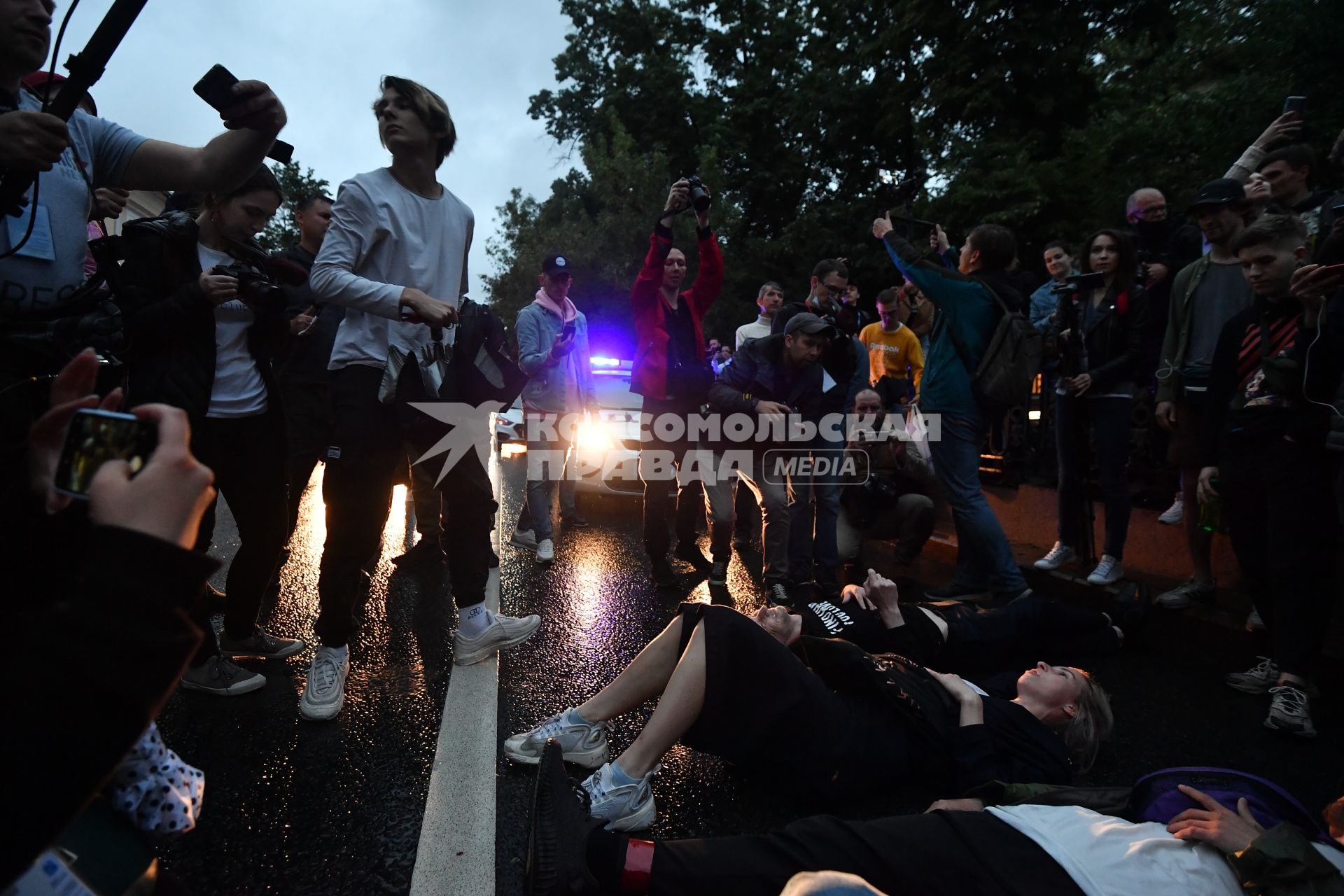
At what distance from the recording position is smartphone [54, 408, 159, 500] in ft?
2.86

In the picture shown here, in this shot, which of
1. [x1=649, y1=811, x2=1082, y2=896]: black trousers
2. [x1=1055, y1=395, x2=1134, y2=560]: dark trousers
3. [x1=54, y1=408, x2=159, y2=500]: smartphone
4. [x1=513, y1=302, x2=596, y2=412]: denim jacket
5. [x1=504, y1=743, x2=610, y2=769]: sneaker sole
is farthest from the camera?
[x1=513, y1=302, x2=596, y2=412]: denim jacket

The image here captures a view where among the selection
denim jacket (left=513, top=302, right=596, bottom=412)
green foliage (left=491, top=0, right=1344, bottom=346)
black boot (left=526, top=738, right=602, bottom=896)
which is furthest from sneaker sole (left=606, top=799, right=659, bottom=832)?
green foliage (left=491, top=0, right=1344, bottom=346)

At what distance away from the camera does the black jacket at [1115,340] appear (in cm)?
479

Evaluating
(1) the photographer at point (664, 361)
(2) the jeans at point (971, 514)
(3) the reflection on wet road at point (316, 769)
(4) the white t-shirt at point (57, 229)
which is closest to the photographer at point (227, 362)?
(3) the reflection on wet road at point (316, 769)

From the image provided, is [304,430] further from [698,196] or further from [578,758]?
[578,758]

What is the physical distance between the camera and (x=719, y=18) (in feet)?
98.3

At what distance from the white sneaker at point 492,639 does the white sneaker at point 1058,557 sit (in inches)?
135

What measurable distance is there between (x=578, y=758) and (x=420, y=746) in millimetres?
568

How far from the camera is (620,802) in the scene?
2240 mm

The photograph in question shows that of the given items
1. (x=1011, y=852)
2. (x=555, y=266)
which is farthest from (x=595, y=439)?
(x=1011, y=852)

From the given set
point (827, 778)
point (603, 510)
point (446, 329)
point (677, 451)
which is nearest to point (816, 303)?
point (677, 451)

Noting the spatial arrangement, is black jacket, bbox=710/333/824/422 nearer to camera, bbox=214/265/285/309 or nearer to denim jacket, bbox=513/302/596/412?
denim jacket, bbox=513/302/596/412

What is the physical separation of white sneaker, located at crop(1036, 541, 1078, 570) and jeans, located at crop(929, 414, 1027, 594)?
577mm

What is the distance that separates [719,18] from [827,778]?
3273cm
